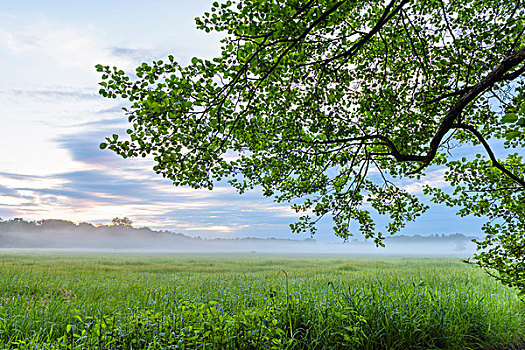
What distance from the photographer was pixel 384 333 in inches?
256

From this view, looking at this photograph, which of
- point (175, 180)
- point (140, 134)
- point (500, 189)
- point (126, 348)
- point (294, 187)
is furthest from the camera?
point (294, 187)

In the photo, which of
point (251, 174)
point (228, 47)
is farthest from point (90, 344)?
point (228, 47)

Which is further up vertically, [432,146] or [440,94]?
[440,94]

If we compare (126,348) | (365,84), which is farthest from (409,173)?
(126,348)

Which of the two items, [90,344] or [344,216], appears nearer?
[90,344]

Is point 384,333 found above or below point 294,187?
below

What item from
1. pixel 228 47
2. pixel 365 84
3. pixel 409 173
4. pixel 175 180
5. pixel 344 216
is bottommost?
pixel 344 216

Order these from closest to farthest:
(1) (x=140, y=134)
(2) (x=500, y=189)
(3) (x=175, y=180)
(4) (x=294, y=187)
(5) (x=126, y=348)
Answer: (5) (x=126, y=348)
(1) (x=140, y=134)
(3) (x=175, y=180)
(2) (x=500, y=189)
(4) (x=294, y=187)

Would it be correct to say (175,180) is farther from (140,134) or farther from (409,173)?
(409,173)

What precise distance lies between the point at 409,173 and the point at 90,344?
29.8ft

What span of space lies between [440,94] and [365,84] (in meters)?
2.03

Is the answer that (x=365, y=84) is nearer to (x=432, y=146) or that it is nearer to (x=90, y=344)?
(x=432, y=146)

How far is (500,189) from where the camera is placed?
8.41 m

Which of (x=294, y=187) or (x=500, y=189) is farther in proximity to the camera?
(x=294, y=187)
